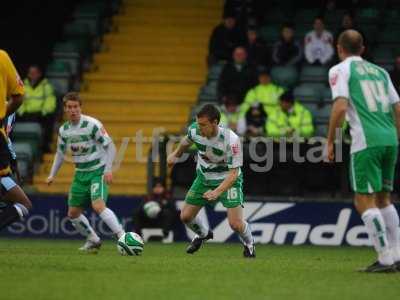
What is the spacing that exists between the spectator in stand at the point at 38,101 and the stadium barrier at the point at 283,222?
2203 millimetres

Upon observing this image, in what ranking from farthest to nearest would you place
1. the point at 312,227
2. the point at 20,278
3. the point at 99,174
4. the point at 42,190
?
the point at 42,190, the point at 312,227, the point at 99,174, the point at 20,278

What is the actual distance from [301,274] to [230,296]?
1.90 m

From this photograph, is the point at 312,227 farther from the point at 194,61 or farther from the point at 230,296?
the point at 230,296

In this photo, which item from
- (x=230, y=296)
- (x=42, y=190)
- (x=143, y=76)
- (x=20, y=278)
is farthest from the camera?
(x=143, y=76)

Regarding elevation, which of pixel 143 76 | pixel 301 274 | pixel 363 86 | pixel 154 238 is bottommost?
pixel 154 238

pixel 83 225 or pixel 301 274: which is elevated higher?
pixel 301 274

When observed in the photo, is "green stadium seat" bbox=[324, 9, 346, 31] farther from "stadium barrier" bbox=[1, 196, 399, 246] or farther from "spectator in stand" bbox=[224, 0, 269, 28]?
"stadium barrier" bbox=[1, 196, 399, 246]

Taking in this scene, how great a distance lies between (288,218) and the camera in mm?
18578

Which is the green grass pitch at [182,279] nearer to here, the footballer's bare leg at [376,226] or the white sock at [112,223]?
the footballer's bare leg at [376,226]

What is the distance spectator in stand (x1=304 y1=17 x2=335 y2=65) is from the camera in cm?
2041

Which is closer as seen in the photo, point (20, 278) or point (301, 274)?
point (20, 278)

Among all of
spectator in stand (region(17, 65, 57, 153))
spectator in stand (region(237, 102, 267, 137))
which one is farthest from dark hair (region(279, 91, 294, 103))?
spectator in stand (region(17, 65, 57, 153))

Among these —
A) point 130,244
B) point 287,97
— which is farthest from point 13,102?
point 287,97

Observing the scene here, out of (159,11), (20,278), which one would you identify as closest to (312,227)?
(159,11)
